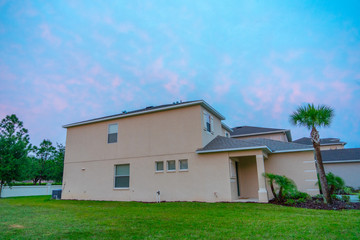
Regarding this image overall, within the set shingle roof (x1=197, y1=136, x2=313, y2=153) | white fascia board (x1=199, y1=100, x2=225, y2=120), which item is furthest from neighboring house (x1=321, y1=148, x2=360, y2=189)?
white fascia board (x1=199, y1=100, x2=225, y2=120)

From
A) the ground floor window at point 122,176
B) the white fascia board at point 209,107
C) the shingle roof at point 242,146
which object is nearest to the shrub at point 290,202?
the shingle roof at point 242,146

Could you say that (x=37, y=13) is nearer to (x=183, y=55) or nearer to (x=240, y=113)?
(x=183, y=55)

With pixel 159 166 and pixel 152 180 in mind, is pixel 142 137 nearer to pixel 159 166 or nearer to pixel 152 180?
pixel 159 166

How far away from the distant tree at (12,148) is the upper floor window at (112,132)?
11755 millimetres

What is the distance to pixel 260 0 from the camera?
15.6 m

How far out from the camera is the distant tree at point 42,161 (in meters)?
34.5

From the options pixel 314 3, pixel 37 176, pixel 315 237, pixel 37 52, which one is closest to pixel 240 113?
pixel 314 3

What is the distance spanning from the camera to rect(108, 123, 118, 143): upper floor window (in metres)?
16.5

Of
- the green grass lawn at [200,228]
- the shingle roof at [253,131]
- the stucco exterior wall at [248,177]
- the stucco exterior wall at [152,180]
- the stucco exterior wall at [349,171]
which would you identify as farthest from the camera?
the shingle roof at [253,131]

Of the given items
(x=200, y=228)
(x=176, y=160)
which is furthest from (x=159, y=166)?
(x=200, y=228)

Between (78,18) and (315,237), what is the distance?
56.8 feet

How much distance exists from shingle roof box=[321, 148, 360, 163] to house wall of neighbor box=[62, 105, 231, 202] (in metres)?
15.7

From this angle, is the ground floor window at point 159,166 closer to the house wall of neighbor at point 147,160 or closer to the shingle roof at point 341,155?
the house wall of neighbor at point 147,160

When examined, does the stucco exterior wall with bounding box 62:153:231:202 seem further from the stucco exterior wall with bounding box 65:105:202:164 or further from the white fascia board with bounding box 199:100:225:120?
the white fascia board with bounding box 199:100:225:120
